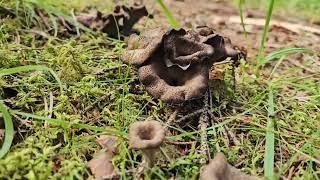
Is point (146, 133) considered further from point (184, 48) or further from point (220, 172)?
point (184, 48)

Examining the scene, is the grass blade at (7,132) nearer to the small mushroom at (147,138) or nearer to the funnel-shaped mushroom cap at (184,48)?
the small mushroom at (147,138)

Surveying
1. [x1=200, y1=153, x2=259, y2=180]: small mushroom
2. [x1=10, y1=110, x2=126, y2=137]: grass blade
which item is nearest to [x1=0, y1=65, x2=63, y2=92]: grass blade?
[x1=10, y1=110, x2=126, y2=137]: grass blade

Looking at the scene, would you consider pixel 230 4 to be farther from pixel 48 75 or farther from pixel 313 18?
pixel 48 75

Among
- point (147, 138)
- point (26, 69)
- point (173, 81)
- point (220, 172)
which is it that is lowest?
point (220, 172)

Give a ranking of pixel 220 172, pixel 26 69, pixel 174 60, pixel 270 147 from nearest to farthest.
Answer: pixel 220 172
pixel 270 147
pixel 26 69
pixel 174 60

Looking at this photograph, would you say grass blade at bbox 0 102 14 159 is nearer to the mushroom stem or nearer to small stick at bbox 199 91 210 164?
the mushroom stem

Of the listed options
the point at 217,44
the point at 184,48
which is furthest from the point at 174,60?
the point at 217,44
